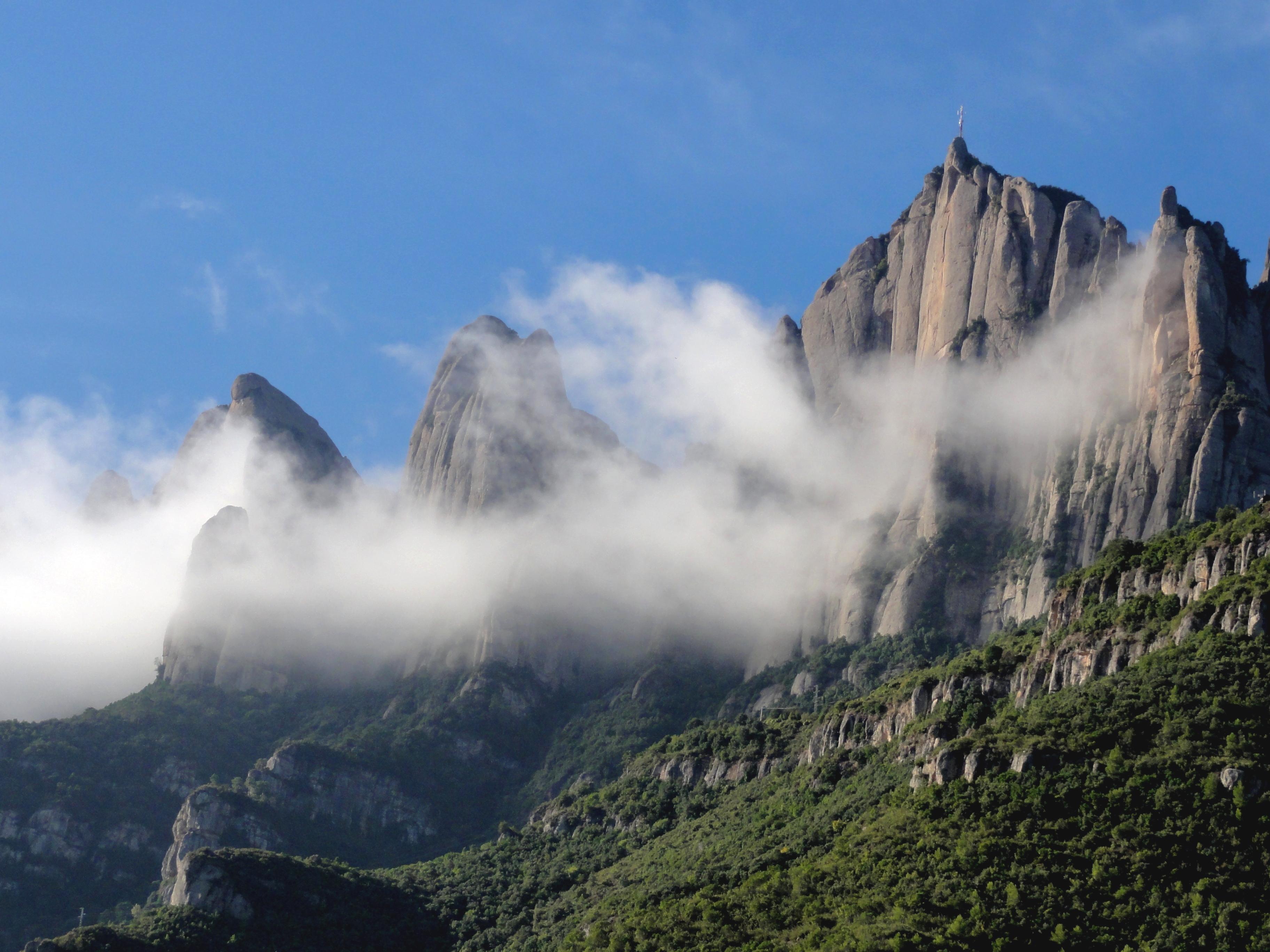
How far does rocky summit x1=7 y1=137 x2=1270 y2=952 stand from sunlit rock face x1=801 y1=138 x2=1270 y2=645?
341 mm

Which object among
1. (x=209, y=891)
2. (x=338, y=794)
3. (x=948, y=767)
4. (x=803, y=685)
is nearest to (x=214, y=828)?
(x=338, y=794)

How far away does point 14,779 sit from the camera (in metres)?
189

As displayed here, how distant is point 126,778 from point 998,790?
128 metres

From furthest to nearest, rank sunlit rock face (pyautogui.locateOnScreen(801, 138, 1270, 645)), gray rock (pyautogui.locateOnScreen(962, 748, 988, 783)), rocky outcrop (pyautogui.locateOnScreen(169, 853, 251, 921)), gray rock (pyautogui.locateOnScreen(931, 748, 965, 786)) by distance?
sunlit rock face (pyautogui.locateOnScreen(801, 138, 1270, 645))
rocky outcrop (pyautogui.locateOnScreen(169, 853, 251, 921))
gray rock (pyautogui.locateOnScreen(931, 748, 965, 786))
gray rock (pyautogui.locateOnScreen(962, 748, 988, 783))

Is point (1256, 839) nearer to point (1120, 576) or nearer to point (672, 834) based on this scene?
point (1120, 576)

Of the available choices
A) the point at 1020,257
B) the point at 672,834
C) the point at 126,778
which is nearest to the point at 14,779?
the point at 126,778

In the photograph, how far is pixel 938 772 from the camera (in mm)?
102625

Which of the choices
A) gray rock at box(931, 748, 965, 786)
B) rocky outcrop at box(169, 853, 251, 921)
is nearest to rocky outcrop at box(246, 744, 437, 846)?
rocky outcrop at box(169, 853, 251, 921)

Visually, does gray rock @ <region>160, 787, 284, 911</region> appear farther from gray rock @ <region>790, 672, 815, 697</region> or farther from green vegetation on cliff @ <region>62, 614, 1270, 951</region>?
gray rock @ <region>790, 672, 815, 697</region>

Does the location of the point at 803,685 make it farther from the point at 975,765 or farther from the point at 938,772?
the point at 975,765

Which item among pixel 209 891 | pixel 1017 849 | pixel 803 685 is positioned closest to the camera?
pixel 1017 849

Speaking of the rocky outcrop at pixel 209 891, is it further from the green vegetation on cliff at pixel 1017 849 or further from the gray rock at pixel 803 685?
the gray rock at pixel 803 685

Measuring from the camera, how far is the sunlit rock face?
162 m

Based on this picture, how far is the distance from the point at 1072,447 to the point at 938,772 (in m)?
82.8
